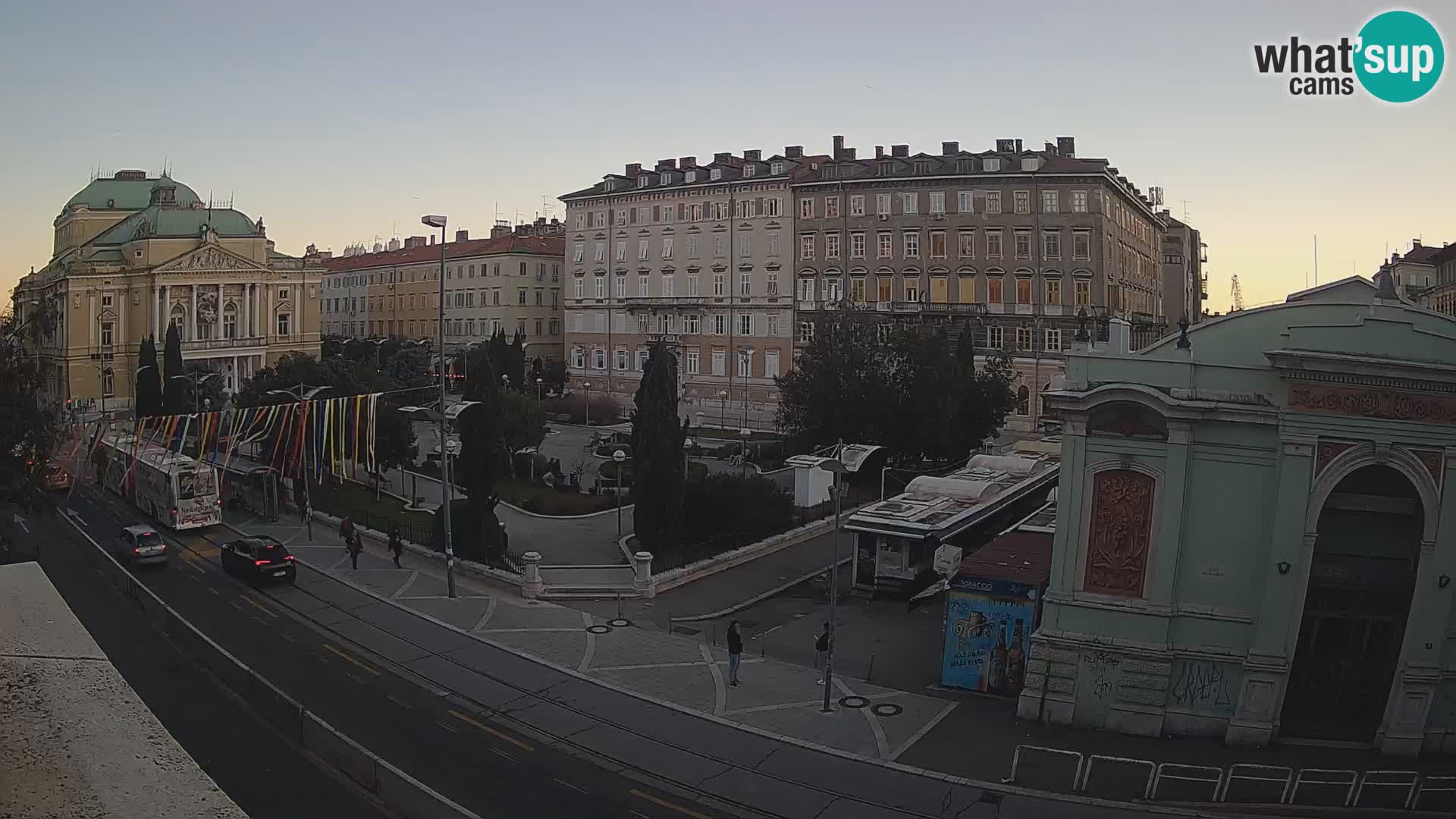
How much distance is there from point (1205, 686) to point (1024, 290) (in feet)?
169

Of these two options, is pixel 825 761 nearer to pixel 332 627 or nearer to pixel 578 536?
pixel 332 627

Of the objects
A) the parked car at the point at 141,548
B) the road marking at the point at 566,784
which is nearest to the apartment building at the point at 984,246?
the parked car at the point at 141,548

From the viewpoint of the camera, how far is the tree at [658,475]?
3416 cm

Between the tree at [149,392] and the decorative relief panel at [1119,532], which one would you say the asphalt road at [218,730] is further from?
the tree at [149,392]

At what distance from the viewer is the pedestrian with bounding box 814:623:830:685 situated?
901 inches

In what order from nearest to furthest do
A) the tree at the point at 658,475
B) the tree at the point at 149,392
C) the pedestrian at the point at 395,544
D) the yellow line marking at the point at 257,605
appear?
the yellow line marking at the point at 257,605, the pedestrian at the point at 395,544, the tree at the point at 658,475, the tree at the point at 149,392

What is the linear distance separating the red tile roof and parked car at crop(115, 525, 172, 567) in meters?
62.8

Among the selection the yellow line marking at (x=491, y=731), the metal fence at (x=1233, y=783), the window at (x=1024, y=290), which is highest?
the window at (x=1024, y=290)

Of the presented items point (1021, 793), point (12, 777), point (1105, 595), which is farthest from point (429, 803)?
point (1105, 595)

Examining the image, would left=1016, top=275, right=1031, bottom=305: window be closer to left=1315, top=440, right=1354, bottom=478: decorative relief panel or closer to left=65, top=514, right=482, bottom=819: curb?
left=1315, top=440, right=1354, bottom=478: decorative relief panel

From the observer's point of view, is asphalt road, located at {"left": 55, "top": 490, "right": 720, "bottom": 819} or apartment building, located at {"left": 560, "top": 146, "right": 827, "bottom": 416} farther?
apartment building, located at {"left": 560, "top": 146, "right": 827, "bottom": 416}

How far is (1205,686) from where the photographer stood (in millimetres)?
20141

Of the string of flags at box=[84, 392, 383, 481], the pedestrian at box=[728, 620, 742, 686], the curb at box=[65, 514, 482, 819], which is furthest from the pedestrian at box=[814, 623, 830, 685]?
the string of flags at box=[84, 392, 383, 481]

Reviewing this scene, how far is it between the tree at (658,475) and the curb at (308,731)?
13185 millimetres
